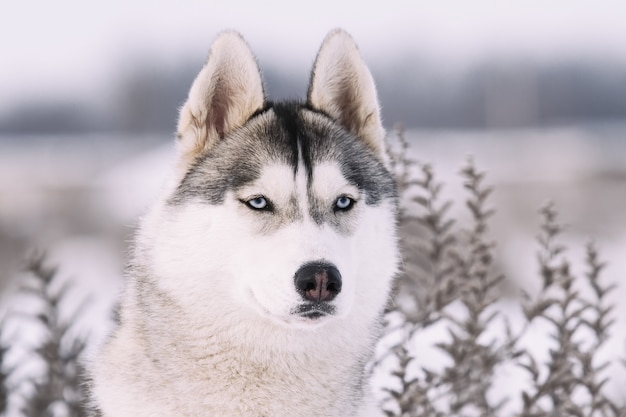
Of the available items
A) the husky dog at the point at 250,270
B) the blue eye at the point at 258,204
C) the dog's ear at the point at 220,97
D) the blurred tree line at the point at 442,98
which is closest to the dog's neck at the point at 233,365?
the husky dog at the point at 250,270

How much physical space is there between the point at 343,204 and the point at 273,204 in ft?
0.91

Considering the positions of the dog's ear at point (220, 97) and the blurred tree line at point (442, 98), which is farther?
the blurred tree line at point (442, 98)

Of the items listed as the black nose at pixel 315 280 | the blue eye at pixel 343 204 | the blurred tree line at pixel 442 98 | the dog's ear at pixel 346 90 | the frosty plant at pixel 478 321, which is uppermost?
the dog's ear at pixel 346 90

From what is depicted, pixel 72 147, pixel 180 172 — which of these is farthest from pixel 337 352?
pixel 72 147

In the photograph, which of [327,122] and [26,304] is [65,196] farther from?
[327,122]

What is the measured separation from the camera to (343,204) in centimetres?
360

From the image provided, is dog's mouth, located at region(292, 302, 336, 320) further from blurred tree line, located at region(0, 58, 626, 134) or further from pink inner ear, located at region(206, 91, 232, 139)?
blurred tree line, located at region(0, 58, 626, 134)

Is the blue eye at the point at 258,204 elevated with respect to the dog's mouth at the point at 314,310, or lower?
elevated

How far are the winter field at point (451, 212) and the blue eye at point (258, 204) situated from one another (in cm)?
169

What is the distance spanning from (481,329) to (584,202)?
15.1 m

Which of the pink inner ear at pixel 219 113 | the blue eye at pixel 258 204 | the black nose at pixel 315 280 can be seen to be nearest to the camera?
the black nose at pixel 315 280

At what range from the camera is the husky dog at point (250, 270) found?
333cm

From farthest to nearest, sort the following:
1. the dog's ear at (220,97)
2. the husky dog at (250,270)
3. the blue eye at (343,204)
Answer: the dog's ear at (220,97), the blue eye at (343,204), the husky dog at (250,270)

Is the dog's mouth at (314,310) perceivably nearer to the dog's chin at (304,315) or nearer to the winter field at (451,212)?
the dog's chin at (304,315)
